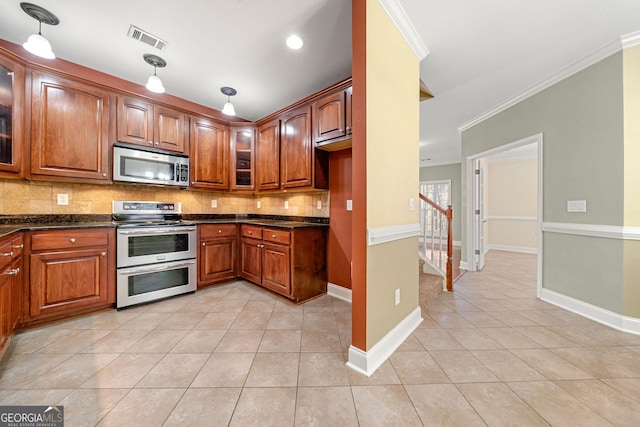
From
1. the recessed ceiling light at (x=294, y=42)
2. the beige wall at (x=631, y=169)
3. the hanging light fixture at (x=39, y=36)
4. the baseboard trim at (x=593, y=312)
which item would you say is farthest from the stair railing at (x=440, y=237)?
the hanging light fixture at (x=39, y=36)

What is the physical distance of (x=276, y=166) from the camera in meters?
3.30

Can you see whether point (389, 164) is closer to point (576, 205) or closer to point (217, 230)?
point (576, 205)

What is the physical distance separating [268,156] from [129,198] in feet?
5.97

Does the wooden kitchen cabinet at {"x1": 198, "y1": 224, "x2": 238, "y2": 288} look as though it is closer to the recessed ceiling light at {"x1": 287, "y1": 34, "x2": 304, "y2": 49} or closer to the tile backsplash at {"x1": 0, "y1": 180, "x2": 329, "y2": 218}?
the tile backsplash at {"x1": 0, "y1": 180, "x2": 329, "y2": 218}

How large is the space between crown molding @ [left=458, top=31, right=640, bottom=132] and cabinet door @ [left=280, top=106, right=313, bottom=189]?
9.23ft

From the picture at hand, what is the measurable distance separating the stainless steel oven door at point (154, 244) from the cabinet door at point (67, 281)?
0.17m

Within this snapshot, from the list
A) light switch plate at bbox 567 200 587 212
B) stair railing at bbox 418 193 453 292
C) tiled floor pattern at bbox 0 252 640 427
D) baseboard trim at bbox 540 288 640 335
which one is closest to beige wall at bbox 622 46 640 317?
baseboard trim at bbox 540 288 640 335

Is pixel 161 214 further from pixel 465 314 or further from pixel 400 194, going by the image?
pixel 465 314

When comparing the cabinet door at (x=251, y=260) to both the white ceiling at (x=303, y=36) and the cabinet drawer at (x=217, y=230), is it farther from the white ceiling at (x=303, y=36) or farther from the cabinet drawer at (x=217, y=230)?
the white ceiling at (x=303, y=36)

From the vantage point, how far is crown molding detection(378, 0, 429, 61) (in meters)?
1.72

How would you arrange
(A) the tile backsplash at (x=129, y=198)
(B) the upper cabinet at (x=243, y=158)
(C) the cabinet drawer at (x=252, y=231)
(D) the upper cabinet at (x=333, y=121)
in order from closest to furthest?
(A) the tile backsplash at (x=129, y=198) → (D) the upper cabinet at (x=333, y=121) → (C) the cabinet drawer at (x=252, y=231) → (B) the upper cabinet at (x=243, y=158)

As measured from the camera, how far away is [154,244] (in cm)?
269

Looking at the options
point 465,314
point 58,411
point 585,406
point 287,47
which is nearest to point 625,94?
point 465,314

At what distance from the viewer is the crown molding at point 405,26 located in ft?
5.66
